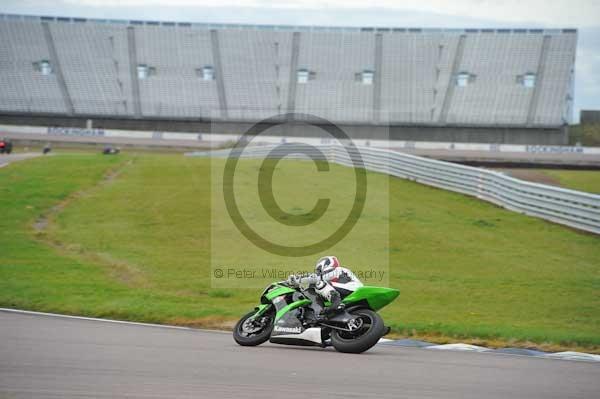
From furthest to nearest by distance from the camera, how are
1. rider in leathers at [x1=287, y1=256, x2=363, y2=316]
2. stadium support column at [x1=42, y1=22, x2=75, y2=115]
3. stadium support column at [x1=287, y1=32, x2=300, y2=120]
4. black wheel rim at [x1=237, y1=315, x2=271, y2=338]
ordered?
stadium support column at [x1=287, y1=32, x2=300, y2=120], stadium support column at [x1=42, y1=22, x2=75, y2=115], black wheel rim at [x1=237, y1=315, x2=271, y2=338], rider in leathers at [x1=287, y1=256, x2=363, y2=316]

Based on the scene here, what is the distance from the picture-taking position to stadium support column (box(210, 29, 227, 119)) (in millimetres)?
63312

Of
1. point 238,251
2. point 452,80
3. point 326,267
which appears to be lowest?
point 238,251

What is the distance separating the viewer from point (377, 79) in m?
64.3

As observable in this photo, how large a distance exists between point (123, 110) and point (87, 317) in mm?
51722

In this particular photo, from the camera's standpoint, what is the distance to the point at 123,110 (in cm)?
6306

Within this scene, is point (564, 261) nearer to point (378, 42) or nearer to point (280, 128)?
point (280, 128)

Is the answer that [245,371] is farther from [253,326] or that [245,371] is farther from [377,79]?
[377,79]

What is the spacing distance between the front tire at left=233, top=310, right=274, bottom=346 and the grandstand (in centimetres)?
5103

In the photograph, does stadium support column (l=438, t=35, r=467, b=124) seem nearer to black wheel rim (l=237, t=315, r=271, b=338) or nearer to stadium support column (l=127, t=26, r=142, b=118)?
stadium support column (l=127, t=26, r=142, b=118)

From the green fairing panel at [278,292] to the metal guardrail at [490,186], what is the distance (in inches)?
538

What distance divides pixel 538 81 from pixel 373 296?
56242mm

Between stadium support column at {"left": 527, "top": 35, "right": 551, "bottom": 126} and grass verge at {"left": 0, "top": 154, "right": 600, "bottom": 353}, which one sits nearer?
grass verge at {"left": 0, "top": 154, "right": 600, "bottom": 353}

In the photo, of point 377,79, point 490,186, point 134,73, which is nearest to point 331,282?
point 490,186

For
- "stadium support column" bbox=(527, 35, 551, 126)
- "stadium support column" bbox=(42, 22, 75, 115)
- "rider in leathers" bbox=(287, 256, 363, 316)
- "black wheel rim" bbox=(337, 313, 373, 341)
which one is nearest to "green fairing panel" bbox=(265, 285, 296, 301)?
"rider in leathers" bbox=(287, 256, 363, 316)
